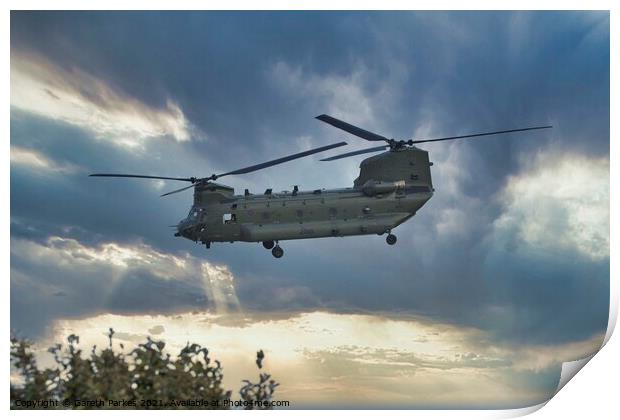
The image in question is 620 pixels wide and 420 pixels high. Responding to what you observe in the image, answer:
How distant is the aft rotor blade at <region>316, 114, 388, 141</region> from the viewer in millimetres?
20391

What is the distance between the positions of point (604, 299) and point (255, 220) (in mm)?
10599

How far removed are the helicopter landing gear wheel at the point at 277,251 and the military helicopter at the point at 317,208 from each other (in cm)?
3

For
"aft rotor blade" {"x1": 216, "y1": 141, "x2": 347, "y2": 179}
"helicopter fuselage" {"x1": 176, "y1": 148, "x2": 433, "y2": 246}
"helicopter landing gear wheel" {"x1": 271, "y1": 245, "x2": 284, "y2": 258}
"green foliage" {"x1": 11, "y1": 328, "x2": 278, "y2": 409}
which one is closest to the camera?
"green foliage" {"x1": 11, "y1": 328, "x2": 278, "y2": 409}

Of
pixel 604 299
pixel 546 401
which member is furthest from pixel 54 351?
pixel 604 299

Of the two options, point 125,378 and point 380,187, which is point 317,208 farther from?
point 125,378

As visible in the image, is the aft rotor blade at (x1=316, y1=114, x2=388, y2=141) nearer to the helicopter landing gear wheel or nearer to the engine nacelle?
the engine nacelle

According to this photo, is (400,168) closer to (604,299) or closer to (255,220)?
(255,220)

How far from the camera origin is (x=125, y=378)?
12.7 m

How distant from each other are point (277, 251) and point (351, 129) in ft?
14.3

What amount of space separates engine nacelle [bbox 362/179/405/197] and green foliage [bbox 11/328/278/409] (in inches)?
446

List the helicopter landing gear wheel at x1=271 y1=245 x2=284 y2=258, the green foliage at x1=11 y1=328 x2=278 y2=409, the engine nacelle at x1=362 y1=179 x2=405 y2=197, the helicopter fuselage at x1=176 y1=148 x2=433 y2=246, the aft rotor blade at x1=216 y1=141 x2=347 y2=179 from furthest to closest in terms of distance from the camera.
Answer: the engine nacelle at x1=362 y1=179 x2=405 y2=197, the helicopter fuselage at x1=176 y1=148 x2=433 y2=246, the helicopter landing gear wheel at x1=271 y1=245 x2=284 y2=258, the aft rotor blade at x1=216 y1=141 x2=347 y2=179, the green foliage at x1=11 y1=328 x2=278 y2=409

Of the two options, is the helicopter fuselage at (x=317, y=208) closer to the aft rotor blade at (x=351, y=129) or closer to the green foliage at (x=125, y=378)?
the aft rotor blade at (x=351, y=129)

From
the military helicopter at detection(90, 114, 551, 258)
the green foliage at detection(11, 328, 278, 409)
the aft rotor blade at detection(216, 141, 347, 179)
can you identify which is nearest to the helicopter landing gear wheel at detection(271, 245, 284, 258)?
the military helicopter at detection(90, 114, 551, 258)
